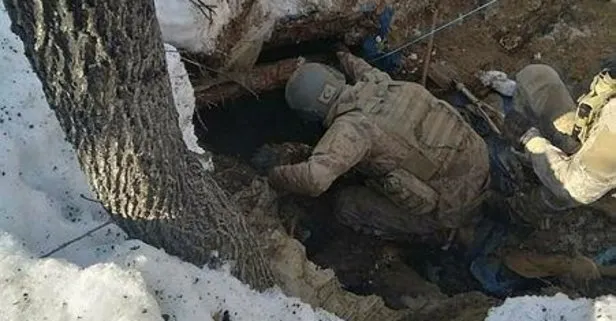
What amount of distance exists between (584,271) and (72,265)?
3177 mm

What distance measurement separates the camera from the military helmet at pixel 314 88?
4.97 m

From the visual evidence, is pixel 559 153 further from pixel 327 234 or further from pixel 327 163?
pixel 327 234

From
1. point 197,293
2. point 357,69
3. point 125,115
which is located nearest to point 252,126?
point 357,69

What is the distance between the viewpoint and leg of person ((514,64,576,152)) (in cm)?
475

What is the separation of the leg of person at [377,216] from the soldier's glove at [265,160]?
498mm

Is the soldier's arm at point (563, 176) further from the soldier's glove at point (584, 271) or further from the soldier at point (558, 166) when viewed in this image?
the soldier's glove at point (584, 271)

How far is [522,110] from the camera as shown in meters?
5.11

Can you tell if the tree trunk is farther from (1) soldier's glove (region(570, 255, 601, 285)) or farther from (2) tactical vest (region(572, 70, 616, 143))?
(1) soldier's glove (region(570, 255, 601, 285))

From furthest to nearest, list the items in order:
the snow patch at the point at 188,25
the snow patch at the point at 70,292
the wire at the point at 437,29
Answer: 1. the wire at the point at 437,29
2. the snow patch at the point at 188,25
3. the snow patch at the point at 70,292

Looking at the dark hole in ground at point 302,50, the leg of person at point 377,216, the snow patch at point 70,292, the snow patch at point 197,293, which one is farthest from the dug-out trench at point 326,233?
the snow patch at point 70,292

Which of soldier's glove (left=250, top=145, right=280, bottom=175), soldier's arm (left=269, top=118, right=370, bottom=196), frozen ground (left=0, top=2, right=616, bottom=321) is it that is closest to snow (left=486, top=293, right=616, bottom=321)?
frozen ground (left=0, top=2, right=616, bottom=321)

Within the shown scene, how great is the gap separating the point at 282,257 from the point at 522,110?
204cm

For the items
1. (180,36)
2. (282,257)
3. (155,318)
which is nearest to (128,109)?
(155,318)

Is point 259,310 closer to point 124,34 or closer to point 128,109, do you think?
point 128,109
